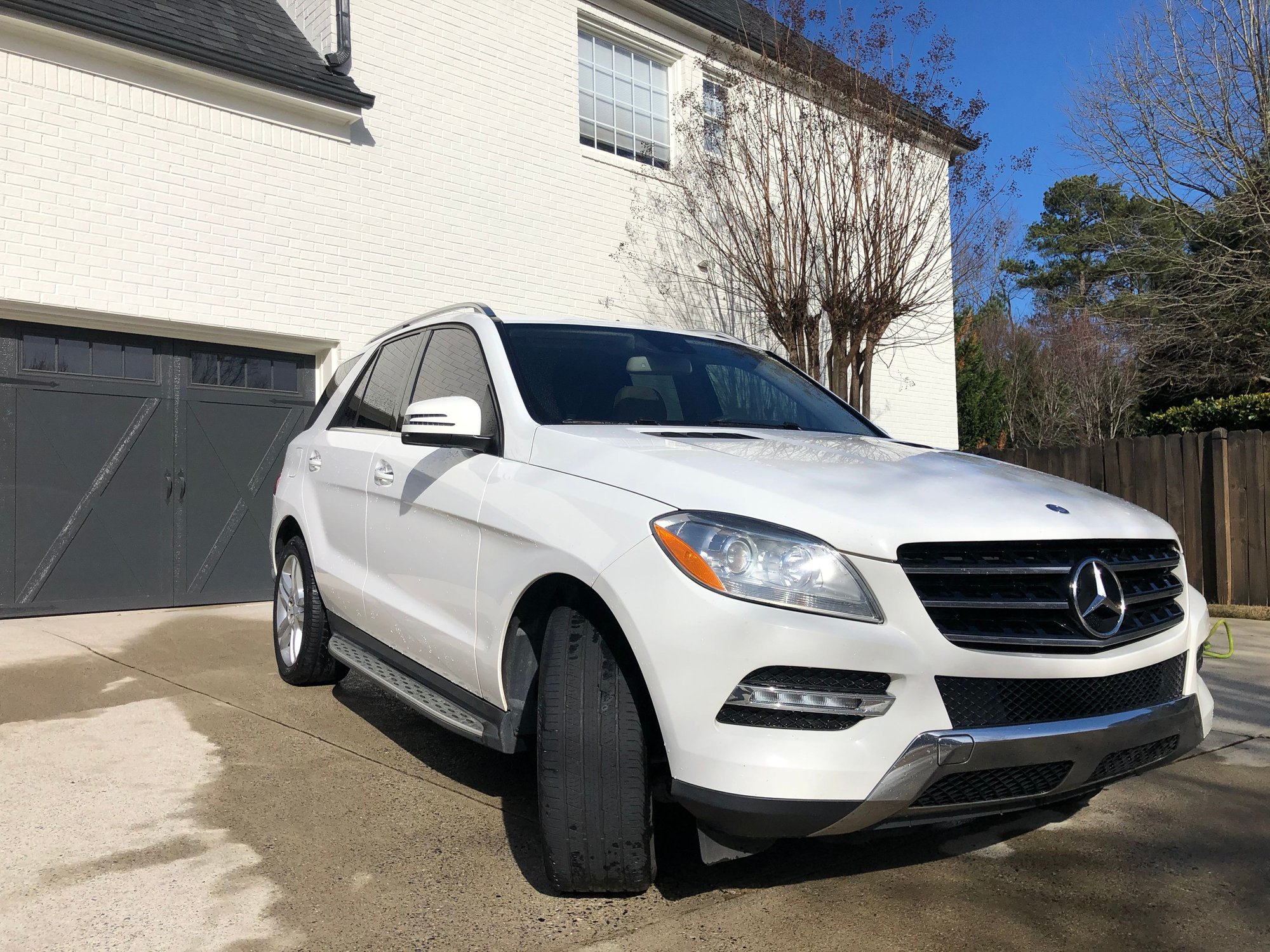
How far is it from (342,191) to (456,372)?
21.3 feet

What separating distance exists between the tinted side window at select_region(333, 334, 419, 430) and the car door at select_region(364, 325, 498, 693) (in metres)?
0.16

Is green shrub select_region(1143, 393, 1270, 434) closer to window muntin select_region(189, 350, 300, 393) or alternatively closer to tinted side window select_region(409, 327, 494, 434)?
window muntin select_region(189, 350, 300, 393)

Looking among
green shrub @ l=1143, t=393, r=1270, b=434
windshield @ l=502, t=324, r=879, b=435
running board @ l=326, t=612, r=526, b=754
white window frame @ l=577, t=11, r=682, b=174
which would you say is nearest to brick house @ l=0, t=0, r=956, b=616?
white window frame @ l=577, t=11, r=682, b=174

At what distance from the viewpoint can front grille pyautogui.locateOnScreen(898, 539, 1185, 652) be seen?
2.37m

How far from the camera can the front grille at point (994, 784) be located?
2314 millimetres

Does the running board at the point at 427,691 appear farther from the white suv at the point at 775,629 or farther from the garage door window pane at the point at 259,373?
the garage door window pane at the point at 259,373

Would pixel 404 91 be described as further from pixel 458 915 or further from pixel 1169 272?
pixel 1169 272

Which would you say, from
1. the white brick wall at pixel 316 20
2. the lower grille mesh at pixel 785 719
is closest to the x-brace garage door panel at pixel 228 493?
the white brick wall at pixel 316 20

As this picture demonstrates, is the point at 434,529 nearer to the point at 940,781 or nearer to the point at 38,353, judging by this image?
the point at 940,781

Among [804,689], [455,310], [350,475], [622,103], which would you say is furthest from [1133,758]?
[622,103]

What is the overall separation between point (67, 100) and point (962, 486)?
8.23m

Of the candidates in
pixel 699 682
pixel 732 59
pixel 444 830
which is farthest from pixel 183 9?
pixel 699 682

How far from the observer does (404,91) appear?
399 inches

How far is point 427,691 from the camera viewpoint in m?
3.54
